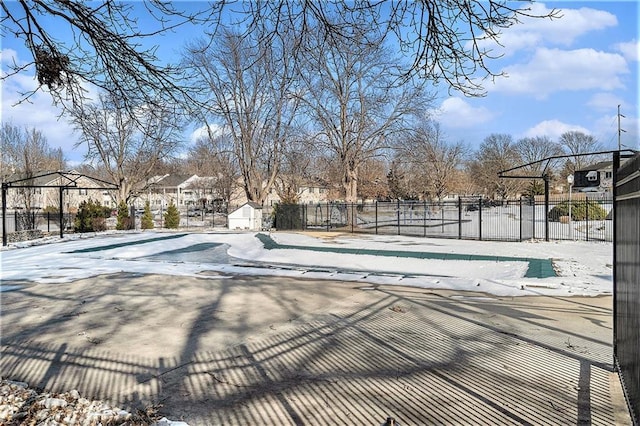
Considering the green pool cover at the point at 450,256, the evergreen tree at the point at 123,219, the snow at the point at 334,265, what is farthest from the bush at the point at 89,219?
the green pool cover at the point at 450,256

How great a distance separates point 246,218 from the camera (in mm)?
29125

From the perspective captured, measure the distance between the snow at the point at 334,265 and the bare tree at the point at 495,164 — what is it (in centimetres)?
4238

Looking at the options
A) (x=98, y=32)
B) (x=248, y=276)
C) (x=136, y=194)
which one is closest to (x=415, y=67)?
(x=98, y=32)

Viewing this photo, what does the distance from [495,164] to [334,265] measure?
50.3m

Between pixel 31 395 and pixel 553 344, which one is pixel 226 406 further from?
pixel 553 344

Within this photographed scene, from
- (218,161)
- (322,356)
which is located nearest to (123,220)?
(218,161)

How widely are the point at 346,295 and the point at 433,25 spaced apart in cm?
474

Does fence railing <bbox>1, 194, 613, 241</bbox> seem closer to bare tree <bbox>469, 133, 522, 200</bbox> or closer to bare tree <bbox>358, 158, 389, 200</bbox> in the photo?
bare tree <bbox>358, 158, 389, 200</bbox>

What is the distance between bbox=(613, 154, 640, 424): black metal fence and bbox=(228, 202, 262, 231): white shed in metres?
26.2

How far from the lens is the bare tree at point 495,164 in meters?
56.9

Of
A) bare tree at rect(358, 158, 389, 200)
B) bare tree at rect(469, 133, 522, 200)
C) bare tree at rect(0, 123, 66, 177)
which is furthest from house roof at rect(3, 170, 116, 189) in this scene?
bare tree at rect(469, 133, 522, 200)

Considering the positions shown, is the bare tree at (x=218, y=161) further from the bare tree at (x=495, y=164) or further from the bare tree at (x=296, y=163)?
the bare tree at (x=495, y=164)

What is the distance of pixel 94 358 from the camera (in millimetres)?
4125

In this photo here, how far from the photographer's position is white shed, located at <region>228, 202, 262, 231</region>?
95.1ft
